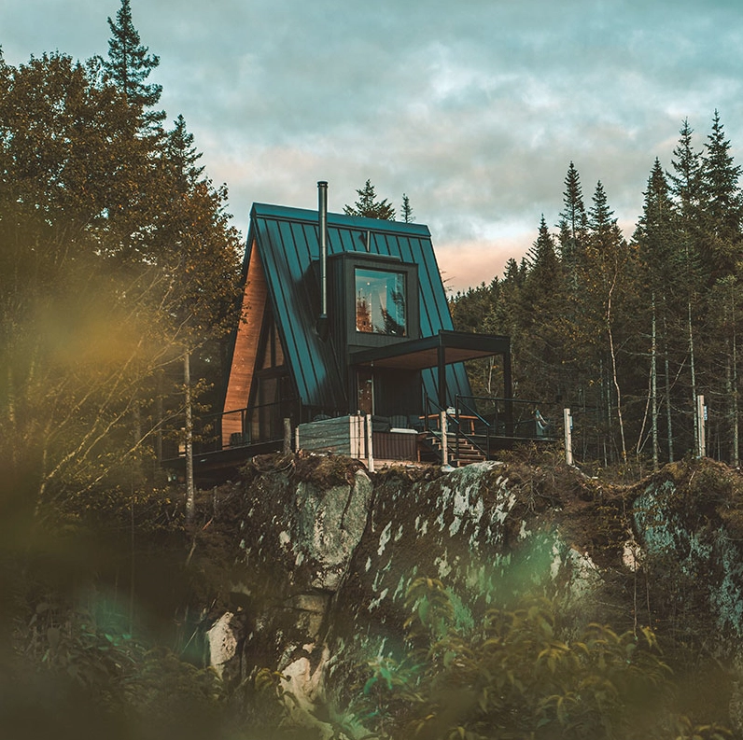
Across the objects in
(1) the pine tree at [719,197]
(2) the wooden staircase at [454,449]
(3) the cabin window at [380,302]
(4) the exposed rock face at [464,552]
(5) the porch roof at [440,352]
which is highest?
(1) the pine tree at [719,197]

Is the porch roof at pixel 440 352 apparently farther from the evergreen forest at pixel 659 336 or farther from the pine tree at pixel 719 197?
the pine tree at pixel 719 197

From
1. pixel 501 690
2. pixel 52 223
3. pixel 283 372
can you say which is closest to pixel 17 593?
pixel 52 223

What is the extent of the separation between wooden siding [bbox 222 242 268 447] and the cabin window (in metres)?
2.55

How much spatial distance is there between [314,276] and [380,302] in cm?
175

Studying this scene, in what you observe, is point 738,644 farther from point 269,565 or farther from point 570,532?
point 269,565

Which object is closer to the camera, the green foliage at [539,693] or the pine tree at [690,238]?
the green foliage at [539,693]

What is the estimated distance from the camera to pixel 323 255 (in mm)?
25594

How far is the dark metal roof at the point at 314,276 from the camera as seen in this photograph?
2506 centimetres

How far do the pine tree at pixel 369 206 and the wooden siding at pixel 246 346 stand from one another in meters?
26.2

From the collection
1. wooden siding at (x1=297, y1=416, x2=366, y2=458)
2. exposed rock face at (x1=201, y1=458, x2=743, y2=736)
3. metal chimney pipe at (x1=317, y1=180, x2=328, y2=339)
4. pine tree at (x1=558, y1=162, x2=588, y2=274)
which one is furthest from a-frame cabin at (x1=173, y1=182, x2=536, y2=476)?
pine tree at (x1=558, y1=162, x2=588, y2=274)

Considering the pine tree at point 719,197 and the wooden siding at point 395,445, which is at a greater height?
the pine tree at point 719,197

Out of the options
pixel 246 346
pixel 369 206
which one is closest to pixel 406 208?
pixel 369 206

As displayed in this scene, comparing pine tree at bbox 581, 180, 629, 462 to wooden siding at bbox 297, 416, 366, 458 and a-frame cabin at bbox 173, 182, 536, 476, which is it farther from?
wooden siding at bbox 297, 416, 366, 458

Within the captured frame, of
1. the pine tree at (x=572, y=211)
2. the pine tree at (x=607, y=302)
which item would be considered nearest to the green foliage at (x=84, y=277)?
the pine tree at (x=607, y=302)
